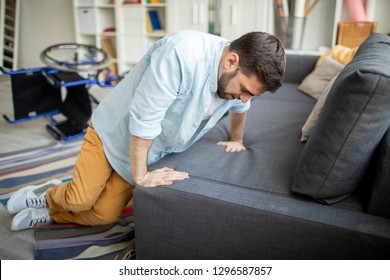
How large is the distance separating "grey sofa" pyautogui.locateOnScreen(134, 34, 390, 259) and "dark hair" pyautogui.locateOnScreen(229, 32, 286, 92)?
172mm

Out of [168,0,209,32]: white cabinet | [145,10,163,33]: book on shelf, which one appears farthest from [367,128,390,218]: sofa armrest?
[145,10,163,33]: book on shelf

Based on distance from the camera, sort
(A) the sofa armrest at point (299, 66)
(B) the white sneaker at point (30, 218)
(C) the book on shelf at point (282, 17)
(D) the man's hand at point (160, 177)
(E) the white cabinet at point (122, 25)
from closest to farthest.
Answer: (D) the man's hand at point (160, 177)
(B) the white sneaker at point (30, 218)
(A) the sofa armrest at point (299, 66)
(C) the book on shelf at point (282, 17)
(E) the white cabinet at point (122, 25)

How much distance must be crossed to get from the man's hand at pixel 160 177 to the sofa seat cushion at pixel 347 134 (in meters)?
0.38

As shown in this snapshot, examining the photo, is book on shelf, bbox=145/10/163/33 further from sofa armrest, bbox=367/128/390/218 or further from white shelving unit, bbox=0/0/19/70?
sofa armrest, bbox=367/128/390/218

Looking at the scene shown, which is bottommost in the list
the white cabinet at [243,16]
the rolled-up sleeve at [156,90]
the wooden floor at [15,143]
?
the wooden floor at [15,143]

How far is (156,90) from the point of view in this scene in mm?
1015

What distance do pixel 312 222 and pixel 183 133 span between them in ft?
1.66

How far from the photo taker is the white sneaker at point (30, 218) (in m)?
1.49

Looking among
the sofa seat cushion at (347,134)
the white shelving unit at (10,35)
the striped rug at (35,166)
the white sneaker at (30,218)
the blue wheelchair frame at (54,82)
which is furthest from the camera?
the white shelving unit at (10,35)

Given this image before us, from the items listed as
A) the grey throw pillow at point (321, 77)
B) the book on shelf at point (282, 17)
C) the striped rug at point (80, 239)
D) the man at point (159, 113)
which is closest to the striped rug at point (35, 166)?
the striped rug at point (80, 239)

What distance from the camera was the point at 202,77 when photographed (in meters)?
1.09

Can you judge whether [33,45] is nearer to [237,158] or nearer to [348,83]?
[237,158]

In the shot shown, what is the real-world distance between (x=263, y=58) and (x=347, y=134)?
32 cm

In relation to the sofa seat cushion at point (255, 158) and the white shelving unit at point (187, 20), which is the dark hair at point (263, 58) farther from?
the white shelving unit at point (187, 20)
